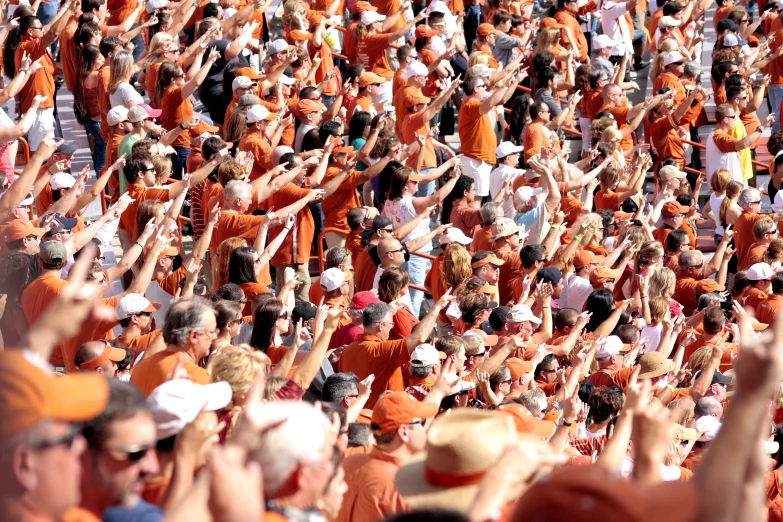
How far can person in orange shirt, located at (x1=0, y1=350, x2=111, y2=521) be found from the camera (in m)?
2.87

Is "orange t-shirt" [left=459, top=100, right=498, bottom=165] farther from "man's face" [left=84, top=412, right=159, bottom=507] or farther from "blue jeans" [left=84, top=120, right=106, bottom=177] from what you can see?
"man's face" [left=84, top=412, right=159, bottom=507]

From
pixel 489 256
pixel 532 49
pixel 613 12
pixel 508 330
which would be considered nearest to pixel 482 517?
pixel 508 330

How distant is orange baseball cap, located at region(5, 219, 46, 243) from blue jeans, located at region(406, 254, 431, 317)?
10.5 feet

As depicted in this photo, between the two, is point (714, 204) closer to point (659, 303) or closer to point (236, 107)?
point (659, 303)

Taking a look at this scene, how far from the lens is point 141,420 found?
11.1 ft

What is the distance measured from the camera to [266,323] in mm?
6988

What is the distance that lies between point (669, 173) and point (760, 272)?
8.11 ft

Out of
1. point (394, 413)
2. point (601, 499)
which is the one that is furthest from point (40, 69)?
point (601, 499)

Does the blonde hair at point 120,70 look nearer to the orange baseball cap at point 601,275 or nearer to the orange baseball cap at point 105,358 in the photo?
the orange baseball cap at point 601,275

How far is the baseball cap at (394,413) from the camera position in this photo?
479 cm

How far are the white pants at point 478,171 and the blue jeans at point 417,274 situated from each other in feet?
6.11

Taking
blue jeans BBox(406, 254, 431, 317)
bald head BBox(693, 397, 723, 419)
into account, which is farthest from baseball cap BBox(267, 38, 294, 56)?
bald head BBox(693, 397, 723, 419)

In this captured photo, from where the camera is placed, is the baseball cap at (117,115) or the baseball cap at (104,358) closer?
the baseball cap at (104,358)

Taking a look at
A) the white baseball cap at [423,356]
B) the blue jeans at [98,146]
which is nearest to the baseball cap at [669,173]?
the blue jeans at [98,146]
